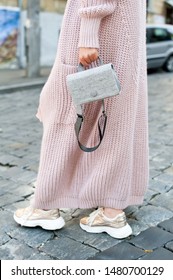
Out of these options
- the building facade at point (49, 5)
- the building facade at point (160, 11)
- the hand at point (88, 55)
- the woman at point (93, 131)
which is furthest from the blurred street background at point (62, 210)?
the building facade at point (160, 11)

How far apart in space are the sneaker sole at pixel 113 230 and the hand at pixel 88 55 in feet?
3.40

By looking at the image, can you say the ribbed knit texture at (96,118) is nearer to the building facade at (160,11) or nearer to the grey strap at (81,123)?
the grey strap at (81,123)

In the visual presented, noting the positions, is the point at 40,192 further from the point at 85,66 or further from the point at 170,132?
the point at 170,132

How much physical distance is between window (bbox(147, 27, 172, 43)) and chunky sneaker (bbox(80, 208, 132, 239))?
459 inches

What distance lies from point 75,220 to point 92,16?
135 cm

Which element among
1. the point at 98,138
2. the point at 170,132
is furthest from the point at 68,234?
the point at 170,132

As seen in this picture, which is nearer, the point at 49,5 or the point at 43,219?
the point at 43,219

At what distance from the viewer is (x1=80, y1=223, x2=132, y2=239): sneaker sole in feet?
9.34

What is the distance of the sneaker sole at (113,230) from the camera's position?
9.34 ft

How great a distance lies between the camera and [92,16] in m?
2.49

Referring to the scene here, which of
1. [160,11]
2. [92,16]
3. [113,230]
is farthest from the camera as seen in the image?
[160,11]

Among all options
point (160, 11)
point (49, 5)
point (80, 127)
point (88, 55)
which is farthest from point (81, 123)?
point (160, 11)

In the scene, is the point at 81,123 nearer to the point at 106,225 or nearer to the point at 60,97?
the point at 60,97

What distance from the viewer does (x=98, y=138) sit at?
275 cm
